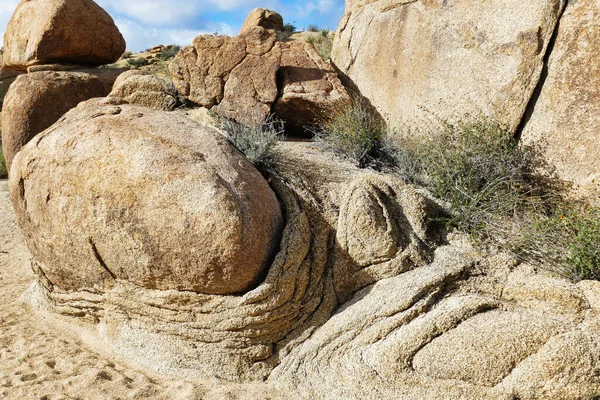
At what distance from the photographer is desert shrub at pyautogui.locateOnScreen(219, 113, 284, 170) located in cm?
478

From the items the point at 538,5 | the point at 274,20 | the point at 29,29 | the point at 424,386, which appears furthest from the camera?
the point at 274,20

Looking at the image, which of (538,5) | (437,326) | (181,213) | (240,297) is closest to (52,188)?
(181,213)

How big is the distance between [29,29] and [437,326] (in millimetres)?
7631

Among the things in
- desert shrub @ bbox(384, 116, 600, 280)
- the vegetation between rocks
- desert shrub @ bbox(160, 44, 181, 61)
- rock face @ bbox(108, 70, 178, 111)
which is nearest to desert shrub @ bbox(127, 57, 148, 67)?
desert shrub @ bbox(160, 44, 181, 61)

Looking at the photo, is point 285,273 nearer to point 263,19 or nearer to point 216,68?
point 216,68

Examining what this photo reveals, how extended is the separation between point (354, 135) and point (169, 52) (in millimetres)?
15695

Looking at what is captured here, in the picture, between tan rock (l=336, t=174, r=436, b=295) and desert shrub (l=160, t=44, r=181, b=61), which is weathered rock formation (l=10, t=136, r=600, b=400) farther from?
desert shrub (l=160, t=44, r=181, b=61)

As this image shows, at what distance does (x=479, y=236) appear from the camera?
4258mm

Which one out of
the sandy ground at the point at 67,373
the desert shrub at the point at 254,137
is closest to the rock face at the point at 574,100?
the desert shrub at the point at 254,137

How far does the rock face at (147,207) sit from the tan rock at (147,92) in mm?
2312

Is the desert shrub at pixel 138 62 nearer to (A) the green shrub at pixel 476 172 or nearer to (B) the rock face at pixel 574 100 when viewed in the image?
(A) the green shrub at pixel 476 172

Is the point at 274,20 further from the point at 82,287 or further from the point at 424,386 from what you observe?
the point at 424,386

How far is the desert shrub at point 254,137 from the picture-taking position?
4.78m

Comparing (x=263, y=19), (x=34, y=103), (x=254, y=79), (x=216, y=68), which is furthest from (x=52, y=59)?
(x=263, y=19)
